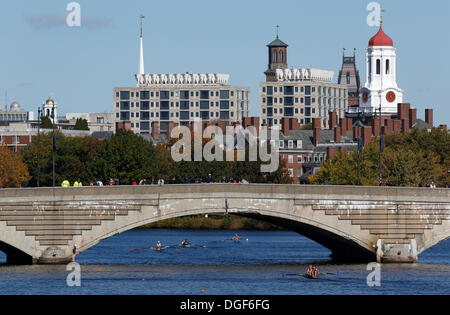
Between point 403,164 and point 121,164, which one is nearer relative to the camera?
point 403,164

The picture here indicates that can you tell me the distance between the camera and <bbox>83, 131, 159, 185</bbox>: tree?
157500 millimetres

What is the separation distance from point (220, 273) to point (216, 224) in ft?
236

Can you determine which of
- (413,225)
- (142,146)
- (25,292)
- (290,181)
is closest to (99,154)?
(142,146)

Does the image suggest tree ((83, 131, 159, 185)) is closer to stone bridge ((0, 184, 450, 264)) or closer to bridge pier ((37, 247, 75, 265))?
stone bridge ((0, 184, 450, 264))

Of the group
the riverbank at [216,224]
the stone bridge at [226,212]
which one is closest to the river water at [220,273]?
the stone bridge at [226,212]

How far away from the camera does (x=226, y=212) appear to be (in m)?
102

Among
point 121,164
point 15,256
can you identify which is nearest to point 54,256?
point 15,256

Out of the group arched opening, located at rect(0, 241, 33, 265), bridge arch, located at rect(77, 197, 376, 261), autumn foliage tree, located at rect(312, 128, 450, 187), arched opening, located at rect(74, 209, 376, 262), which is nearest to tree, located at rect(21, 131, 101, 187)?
autumn foliage tree, located at rect(312, 128, 450, 187)

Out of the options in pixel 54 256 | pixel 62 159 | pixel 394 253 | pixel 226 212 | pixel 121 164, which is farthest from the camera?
pixel 62 159

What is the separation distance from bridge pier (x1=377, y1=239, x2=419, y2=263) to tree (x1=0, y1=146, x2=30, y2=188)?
71.0m

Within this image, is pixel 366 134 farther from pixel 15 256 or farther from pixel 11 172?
pixel 15 256

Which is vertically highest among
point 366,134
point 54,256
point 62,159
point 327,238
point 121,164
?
point 366,134
